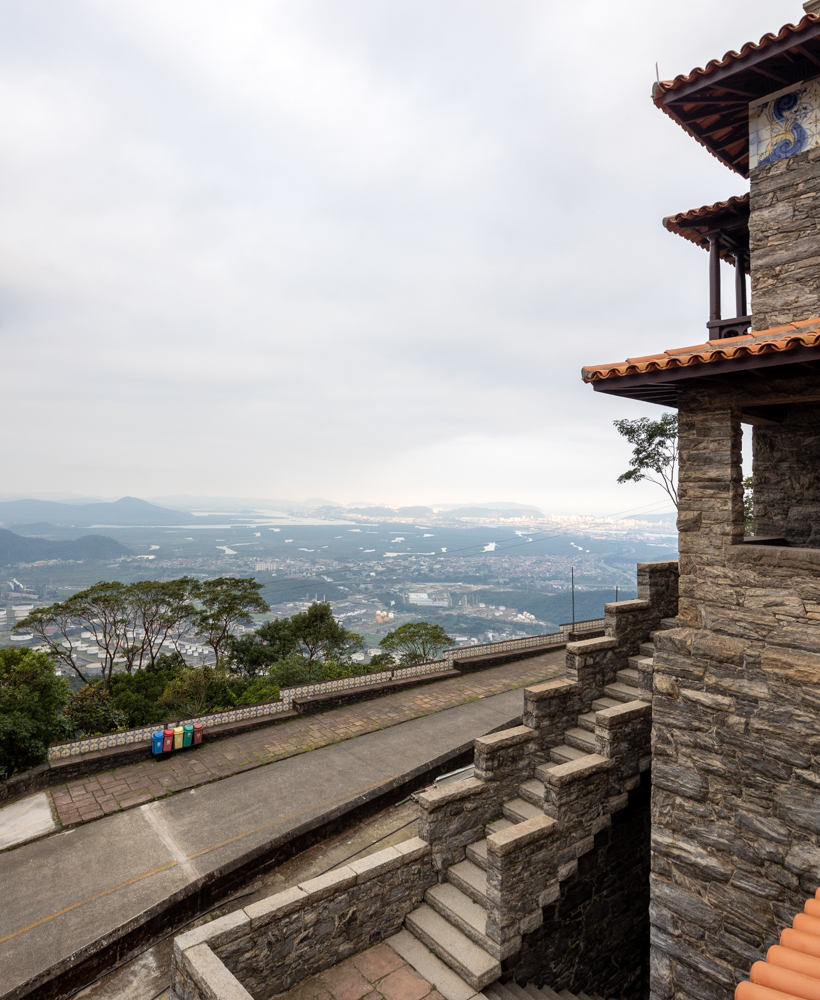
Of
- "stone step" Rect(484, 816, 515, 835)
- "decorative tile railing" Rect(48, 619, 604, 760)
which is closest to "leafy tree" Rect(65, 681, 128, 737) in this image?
"decorative tile railing" Rect(48, 619, 604, 760)

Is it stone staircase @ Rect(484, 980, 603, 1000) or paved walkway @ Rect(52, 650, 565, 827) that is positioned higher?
paved walkway @ Rect(52, 650, 565, 827)

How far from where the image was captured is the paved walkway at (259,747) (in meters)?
8.20

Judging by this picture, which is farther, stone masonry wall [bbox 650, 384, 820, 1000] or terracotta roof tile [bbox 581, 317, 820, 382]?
stone masonry wall [bbox 650, 384, 820, 1000]

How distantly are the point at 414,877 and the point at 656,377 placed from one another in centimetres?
617

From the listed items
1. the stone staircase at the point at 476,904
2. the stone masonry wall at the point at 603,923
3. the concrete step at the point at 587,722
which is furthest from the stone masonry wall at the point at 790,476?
the stone masonry wall at the point at 603,923

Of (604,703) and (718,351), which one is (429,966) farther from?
(718,351)

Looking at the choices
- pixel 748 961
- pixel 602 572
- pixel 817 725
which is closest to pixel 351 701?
pixel 748 961

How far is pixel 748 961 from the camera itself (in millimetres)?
4621

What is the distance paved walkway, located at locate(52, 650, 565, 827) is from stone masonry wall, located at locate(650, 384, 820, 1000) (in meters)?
6.69

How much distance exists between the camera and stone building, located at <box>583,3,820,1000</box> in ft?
14.6

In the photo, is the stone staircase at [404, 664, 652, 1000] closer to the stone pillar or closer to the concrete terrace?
the concrete terrace

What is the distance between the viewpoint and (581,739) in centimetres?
695

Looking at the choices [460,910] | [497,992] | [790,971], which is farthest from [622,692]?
[790,971]

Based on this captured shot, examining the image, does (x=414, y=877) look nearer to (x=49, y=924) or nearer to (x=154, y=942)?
(x=154, y=942)
